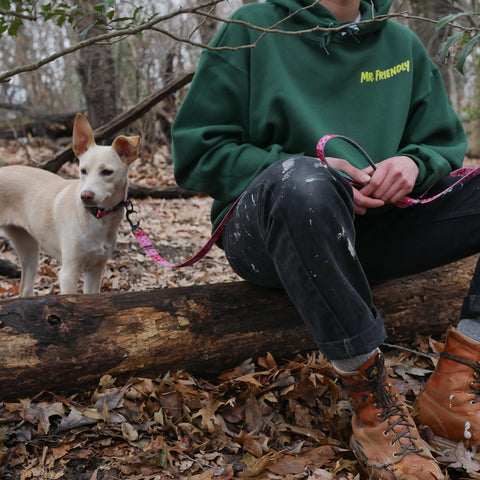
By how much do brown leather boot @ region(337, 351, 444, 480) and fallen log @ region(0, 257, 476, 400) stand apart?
66 centimetres

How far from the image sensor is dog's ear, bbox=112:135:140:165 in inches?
123

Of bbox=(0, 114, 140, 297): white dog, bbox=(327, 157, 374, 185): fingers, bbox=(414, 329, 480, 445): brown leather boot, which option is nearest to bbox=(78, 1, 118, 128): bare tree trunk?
bbox=(0, 114, 140, 297): white dog

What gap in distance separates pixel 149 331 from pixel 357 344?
101 centimetres

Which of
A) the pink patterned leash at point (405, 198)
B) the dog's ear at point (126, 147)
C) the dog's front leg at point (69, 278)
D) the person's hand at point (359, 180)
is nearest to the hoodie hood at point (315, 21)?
the pink patterned leash at point (405, 198)

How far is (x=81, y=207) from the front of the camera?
3186 millimetres

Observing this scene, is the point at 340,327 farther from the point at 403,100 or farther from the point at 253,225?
the point at 403,100

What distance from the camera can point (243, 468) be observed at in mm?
1806

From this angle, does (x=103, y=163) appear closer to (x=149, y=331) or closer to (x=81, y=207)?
(x=81, y=207)

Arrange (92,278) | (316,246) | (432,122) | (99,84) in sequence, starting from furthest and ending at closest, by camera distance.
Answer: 1. (99,84)
2. (92,278)
3. (432,122)
4. (316,246)

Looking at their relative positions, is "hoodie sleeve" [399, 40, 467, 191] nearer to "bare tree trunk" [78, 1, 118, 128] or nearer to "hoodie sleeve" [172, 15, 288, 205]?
"hoodie sleeve" [172, 15, 288, 205]

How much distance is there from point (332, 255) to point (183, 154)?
0.86m

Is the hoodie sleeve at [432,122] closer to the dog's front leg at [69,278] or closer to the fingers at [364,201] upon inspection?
the fingers at [364,201]

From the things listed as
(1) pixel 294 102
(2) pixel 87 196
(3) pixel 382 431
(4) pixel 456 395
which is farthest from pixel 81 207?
(4) pixel 456 395

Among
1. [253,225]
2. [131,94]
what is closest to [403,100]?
[253,225]
